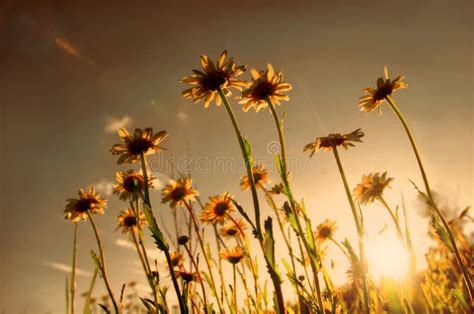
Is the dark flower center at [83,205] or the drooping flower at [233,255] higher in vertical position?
the dark flower center at [83,205]

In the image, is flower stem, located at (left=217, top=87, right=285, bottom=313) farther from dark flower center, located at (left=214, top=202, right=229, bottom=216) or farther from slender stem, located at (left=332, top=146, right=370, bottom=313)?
dark flower center, located at (left=214, top=202, right=229, bottom=216)

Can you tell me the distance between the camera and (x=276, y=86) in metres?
2.49

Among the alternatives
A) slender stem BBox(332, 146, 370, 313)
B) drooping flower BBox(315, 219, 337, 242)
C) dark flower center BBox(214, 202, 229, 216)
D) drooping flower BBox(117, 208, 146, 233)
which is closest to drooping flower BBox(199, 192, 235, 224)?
dark flower center BBox(214, 202, 229, 216)

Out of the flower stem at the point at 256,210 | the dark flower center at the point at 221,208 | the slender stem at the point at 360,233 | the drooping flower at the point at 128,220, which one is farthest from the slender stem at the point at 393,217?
the drooping flower at the point at 128,220

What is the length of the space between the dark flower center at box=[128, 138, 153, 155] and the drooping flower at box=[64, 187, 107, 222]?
134 cm

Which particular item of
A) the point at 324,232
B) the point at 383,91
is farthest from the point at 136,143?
the point at 324,232

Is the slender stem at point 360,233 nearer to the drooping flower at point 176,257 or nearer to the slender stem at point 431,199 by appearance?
the slender stem at point 431,199

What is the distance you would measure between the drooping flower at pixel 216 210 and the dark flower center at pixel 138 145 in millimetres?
1988

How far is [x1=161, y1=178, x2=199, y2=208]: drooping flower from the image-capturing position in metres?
4.30

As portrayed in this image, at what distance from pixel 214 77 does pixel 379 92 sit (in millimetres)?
1632

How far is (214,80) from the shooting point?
8.18ft

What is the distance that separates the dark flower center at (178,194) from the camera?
4312mm

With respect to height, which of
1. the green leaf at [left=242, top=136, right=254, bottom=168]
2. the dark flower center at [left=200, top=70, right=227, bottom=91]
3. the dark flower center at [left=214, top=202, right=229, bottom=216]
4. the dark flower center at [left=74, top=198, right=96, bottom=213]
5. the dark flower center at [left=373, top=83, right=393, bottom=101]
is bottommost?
the green leaf at [left=242, top=136, right=254, bottom=168]

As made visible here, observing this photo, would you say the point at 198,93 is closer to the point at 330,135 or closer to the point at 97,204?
the point at 330,135
